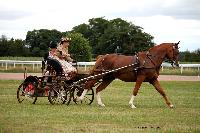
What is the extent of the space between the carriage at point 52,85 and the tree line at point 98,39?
62907mm

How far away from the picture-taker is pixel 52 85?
63.1 ft

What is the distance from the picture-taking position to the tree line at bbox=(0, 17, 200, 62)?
90875mm

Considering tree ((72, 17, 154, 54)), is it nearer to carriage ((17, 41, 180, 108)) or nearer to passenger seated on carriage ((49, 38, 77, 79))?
passenger seated on carriage ((49, 38, 77, 79))

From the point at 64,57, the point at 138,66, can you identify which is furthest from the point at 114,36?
the point at 138,66

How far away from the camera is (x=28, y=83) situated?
1962 cm

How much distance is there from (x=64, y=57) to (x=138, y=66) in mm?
2599

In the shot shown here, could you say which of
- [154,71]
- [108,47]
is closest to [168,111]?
[154,71]

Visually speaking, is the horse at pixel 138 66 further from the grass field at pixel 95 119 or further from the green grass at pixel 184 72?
the green grass at pixel 184 72

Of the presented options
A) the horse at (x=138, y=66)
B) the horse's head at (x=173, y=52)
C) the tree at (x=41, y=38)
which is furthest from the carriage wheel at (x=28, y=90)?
the tree at (x=41, y=38)

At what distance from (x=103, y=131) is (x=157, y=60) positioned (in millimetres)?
7156

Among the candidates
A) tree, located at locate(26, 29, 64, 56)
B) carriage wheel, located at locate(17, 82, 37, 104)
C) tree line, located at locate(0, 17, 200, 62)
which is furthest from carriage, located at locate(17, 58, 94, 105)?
tree, located at locate(26, 29, 64, 56)

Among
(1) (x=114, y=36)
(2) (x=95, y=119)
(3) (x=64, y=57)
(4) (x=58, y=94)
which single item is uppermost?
(1) (x=114, y=36)

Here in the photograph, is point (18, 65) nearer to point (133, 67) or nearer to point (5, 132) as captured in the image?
point (133, 67)

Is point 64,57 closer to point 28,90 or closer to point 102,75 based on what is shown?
point 102,75
